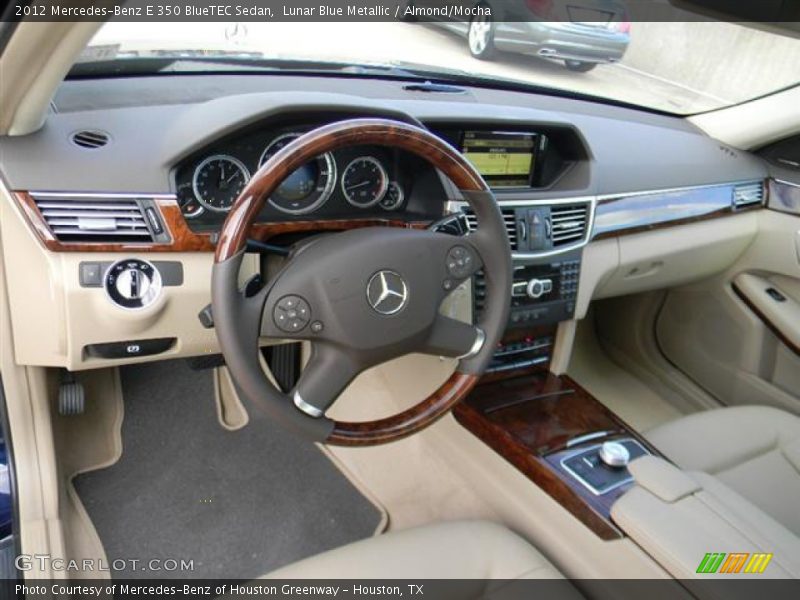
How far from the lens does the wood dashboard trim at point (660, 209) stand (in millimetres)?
1943

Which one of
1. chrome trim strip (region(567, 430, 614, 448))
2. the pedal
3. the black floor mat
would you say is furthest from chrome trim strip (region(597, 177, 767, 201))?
the pedal

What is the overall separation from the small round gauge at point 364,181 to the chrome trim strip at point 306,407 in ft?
1.74

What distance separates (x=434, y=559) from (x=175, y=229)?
0.81m

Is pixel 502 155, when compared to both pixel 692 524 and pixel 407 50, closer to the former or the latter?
pixel 407 50

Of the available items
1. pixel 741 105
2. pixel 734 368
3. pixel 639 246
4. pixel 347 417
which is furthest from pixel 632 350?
pixel 347 417

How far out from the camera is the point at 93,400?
206cm

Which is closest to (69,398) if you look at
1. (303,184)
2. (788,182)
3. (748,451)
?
(303,184)

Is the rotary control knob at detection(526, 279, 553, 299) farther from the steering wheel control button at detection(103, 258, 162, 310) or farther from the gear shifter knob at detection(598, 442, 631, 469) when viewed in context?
the steering wheel control button at detection(103, 258, 162, 310)

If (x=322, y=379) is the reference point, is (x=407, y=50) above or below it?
above

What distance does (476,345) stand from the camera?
1.32 metres

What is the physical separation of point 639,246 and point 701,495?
90 centimetres

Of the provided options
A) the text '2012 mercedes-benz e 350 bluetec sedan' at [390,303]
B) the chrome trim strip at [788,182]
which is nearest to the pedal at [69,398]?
the text '2012 mercedes-benz e 350 bluetec sedan' at [390,303]

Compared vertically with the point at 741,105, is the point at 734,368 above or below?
below

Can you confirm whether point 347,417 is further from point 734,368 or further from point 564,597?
point 734,368
